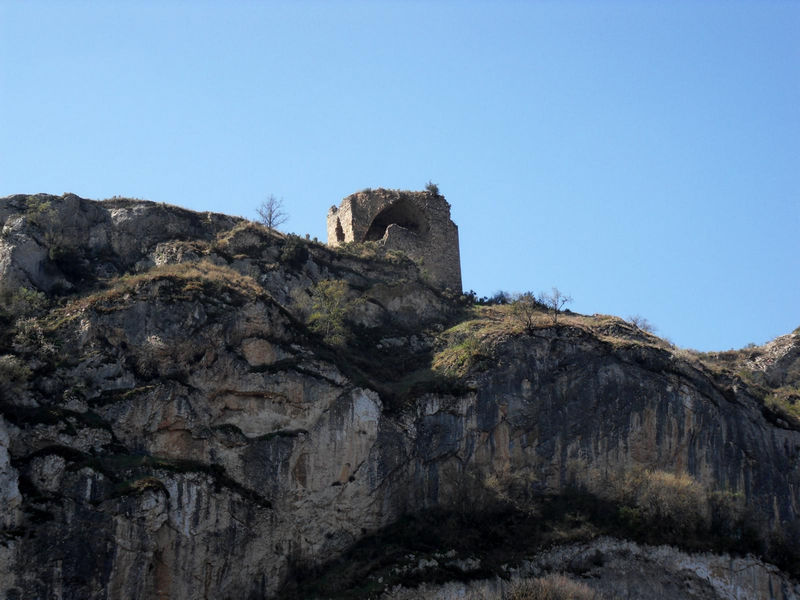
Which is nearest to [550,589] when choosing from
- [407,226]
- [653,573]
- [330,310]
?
[653,573]

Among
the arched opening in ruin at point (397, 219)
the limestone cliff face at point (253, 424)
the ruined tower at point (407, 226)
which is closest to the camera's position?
the limestone cliff face at point (253, 424)

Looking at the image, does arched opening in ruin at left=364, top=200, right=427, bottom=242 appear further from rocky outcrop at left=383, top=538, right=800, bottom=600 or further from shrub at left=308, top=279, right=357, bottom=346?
rocky outcrop at left=383, top=538, right=800, bottom=600

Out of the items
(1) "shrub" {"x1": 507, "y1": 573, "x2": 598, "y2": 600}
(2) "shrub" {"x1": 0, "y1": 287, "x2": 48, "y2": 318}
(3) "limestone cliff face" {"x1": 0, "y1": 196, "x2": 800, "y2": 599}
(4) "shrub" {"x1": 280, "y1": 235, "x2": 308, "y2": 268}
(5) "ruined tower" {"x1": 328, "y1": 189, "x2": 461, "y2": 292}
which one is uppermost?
(5) "ruined tower" {"x1": 328, "y1": 189, "x2": 461, "y2": 292}

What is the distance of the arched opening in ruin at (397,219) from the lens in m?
62.9

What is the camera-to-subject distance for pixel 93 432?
40312mm

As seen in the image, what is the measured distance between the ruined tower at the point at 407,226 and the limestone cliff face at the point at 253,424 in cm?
961

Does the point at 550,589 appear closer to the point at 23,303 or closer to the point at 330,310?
the point at 330,310

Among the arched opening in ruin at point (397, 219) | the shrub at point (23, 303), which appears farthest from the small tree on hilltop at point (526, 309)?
the shrub at point (23, 303)

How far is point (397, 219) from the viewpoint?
64562mm

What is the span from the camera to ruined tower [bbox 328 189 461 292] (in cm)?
6078

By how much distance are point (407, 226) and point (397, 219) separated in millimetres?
892

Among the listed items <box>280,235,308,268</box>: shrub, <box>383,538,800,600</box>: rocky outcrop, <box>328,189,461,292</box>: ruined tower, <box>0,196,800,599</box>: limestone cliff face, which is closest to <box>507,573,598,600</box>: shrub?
<box>383,538,800,600</box>: rocky outcrop

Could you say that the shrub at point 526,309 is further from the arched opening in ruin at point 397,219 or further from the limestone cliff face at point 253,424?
the arched opening in ruin at point 397,219

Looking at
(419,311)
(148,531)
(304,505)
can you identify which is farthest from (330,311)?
(148,531)
